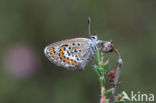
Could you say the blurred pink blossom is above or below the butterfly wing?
below

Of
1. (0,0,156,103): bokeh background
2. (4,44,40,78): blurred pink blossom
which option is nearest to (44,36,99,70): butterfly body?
(0,0,156,103): bokeh background

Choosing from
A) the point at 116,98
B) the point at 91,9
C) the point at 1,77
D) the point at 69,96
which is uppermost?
the point at 91,9

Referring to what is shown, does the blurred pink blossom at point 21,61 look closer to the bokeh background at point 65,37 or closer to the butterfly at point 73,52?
the bokeh background at point 65,37

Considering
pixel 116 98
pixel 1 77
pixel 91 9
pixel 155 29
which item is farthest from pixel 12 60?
pixel 116 98

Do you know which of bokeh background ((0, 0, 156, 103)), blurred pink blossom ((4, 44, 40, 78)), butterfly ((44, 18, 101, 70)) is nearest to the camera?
butterfly ((44, 18, 101, 70))

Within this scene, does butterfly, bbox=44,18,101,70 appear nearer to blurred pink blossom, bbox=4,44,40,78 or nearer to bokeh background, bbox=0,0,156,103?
bokeh background, bbox=0,0,156,103

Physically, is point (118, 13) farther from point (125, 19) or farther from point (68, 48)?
point (68, 48)

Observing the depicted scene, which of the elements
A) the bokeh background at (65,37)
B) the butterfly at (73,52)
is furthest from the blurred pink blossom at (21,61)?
the butterfly at (73,52)

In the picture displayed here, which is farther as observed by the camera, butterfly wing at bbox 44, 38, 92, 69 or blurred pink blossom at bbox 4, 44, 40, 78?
blurred pink blossom at bbox 4, 44, 40, 78
